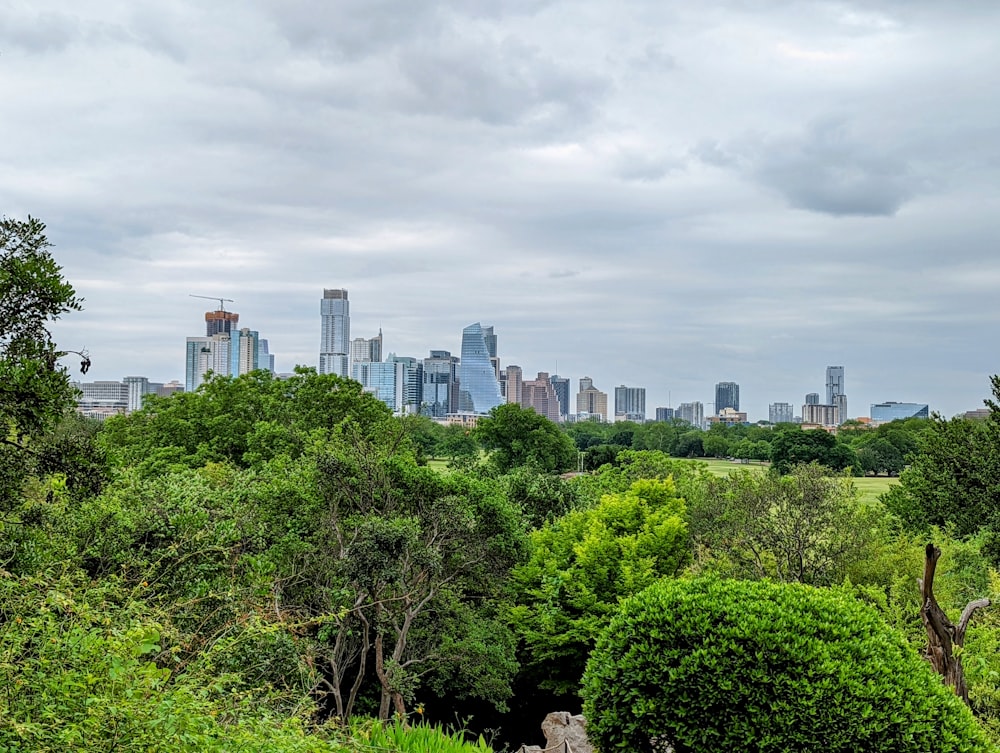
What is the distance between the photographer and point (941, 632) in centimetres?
746

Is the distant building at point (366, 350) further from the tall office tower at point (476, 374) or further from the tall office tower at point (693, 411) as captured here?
the tall office tower at point (693, 411)

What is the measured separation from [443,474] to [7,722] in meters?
10.3

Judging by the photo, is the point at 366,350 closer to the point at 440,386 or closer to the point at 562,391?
the point at 440,386

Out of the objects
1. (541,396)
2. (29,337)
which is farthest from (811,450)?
(541,396)

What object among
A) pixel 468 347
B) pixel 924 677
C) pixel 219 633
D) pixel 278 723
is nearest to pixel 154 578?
→ pixel 219 633

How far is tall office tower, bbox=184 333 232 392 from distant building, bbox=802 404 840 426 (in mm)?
112315

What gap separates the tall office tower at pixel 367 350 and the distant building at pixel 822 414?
89.3m

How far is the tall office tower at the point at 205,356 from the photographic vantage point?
215 feet

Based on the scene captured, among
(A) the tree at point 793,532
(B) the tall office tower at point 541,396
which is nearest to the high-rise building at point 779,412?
(B) the tall office tower at point 541,396

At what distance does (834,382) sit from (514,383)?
66.9 meters

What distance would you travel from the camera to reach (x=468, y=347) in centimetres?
13412

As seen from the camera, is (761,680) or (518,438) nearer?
(761,680)

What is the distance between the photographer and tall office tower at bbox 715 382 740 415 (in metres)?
173

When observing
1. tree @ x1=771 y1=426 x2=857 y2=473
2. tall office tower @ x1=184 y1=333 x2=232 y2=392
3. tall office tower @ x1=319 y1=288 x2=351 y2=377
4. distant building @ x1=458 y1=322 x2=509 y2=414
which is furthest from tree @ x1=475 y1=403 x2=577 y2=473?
distant building @ x1=458 y1=322 x2=509 y2=414
